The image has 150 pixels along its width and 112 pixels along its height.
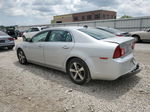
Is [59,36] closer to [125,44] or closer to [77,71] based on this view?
[77,71]

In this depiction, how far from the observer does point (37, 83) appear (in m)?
3.72

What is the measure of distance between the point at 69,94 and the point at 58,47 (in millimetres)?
1370

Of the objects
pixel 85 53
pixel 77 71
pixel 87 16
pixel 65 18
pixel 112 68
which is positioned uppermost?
pixel 87 16

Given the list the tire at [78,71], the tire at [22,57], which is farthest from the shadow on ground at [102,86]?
the tire at [22,57]

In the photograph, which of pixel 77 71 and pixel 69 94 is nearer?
pixel 69 94

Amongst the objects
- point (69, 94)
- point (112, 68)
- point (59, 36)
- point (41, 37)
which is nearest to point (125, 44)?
point (112, 68)

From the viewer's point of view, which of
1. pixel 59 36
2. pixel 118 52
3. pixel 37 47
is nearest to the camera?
pixel 118 52

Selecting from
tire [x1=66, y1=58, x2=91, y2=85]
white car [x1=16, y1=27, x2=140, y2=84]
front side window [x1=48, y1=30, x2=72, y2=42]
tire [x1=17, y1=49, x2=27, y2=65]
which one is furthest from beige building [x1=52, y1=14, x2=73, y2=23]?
tire [x1=66, y1=58, x2=91, y2=85]

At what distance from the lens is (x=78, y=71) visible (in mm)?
3400

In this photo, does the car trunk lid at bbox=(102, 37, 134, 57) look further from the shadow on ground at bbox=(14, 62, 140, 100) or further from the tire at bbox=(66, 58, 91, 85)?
the tire at bbox=(66, 58, 91, 85)

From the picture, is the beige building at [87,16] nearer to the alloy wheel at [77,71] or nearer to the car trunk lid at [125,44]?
the car trunk lid at [125,44]

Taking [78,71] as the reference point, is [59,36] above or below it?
above

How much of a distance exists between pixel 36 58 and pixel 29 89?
1.49 meters

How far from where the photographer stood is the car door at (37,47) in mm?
4348
